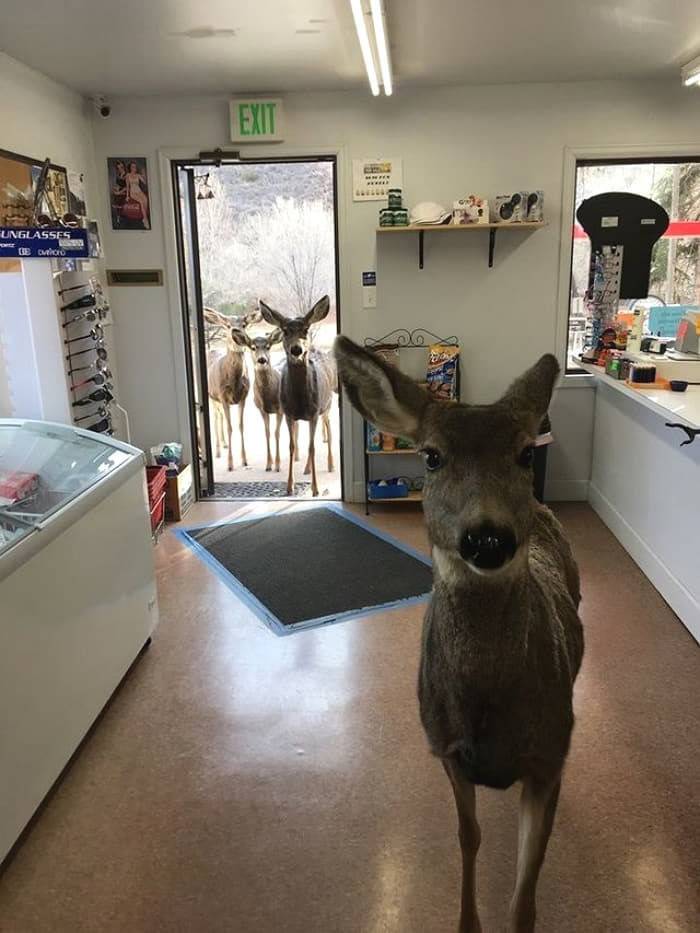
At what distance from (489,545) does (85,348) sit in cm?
377

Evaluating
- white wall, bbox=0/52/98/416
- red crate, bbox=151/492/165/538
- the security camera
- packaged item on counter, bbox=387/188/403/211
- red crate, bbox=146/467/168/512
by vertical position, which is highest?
the security camera

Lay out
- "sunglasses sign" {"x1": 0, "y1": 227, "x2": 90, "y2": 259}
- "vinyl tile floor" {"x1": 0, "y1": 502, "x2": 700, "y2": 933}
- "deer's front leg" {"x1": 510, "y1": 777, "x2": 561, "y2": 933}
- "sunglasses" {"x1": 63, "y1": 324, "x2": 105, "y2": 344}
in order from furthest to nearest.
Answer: "sunglasses" {"x1": 63, "y1": 324, "x2": 105, "y2": 344} → "sunglasses sign" {"x1": 0, "y1": 227, "x2": 90, "y2": 259} → "vinyl tile floor" {"x1": 0, "y1": 502, "x2": 700, "y2": 933} → "deer's front leg" {"x1": 510, "y1": 777, "x2": 561, "y2": 933}

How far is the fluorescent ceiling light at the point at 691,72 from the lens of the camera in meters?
3.91

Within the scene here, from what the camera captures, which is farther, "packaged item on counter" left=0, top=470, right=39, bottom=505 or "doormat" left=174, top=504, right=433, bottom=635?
"doormat" left=174, top=504, right=433, bottom=635

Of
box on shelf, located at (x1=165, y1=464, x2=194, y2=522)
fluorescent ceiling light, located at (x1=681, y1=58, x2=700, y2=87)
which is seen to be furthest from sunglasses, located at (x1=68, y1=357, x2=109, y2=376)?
fluorescent ceiling light, located at (x1=681, y1=58, x2=700, y2=87)

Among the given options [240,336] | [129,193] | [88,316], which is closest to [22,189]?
[88,316]

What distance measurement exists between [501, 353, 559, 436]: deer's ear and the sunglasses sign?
229cm

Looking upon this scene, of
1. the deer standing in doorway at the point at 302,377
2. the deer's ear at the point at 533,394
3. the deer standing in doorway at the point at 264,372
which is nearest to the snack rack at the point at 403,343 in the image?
the deer standing in doorway at the point at 302,377

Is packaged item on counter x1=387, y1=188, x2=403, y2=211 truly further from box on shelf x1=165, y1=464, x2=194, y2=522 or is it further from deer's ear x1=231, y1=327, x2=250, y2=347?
box on shelf x1=165, y1=464, x2=194, y2=522

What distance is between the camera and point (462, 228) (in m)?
4.60

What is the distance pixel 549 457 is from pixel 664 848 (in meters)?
3.37

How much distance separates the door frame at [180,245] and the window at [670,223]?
1.58m

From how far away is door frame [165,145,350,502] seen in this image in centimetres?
474

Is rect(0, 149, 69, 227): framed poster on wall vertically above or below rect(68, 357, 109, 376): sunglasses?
above
